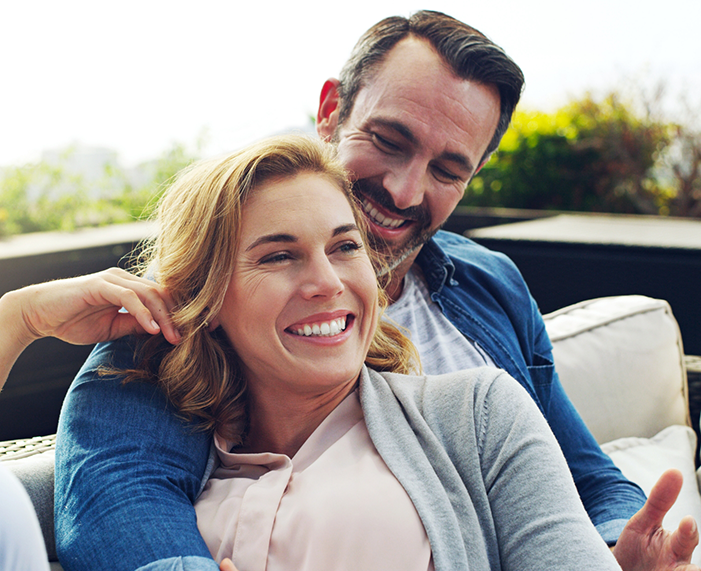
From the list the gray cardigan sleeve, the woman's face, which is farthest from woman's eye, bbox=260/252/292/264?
the gray cardigan sleeve

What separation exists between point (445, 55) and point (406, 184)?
0.42 metres

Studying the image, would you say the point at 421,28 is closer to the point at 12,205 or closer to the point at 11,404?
the point at 11,404

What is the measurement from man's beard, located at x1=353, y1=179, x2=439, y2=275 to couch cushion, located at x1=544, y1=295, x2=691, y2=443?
0.72 meters

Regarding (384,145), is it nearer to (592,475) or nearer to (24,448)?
(592,475)

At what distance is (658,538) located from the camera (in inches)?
51.3

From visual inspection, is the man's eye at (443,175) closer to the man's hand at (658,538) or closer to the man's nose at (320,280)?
the man's nose at (320,280)

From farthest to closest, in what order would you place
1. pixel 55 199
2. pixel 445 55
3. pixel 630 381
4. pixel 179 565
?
pixel 55 199
pixel 630 381
pixel 445 55
pixel 179 565

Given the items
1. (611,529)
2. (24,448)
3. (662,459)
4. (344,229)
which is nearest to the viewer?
(344,229)

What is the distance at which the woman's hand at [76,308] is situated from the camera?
51.6 inches

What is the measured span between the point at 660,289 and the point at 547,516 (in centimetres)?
292

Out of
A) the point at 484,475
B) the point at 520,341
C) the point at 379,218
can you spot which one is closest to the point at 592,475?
the point at 520,341

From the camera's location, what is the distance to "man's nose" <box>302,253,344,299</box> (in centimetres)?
127

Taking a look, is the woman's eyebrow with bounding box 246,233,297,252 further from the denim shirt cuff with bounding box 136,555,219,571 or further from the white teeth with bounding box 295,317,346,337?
the denim shirt cuff with bounding box 136,555,219,571

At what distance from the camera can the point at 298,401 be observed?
138cm
